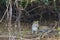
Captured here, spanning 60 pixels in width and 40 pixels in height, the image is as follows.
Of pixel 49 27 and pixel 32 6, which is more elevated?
pixel 32 6

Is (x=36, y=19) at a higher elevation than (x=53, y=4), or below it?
below

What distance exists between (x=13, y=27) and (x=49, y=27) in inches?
25.1

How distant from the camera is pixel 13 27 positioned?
3.62 m

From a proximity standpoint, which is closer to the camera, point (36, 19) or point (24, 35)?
point (24, 35)

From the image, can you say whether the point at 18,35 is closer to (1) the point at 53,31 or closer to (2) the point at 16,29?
(2) the point at 16,29

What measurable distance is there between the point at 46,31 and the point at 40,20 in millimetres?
421

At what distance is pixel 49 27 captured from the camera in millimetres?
3760

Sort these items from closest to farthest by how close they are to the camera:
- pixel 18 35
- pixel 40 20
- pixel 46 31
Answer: pixel 18 35, pixel 46 31, pixel 40 20

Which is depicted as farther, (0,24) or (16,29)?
(0,24)

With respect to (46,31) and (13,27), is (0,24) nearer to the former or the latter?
(13,27)

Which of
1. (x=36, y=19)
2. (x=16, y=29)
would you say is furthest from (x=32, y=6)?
(x=16, y=29)

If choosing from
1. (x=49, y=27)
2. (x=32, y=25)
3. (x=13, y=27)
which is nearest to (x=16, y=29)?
(x=13, y=27)

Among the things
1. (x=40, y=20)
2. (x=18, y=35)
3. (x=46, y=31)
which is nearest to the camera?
(x=18, y=35)

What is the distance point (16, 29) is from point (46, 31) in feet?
1.66
